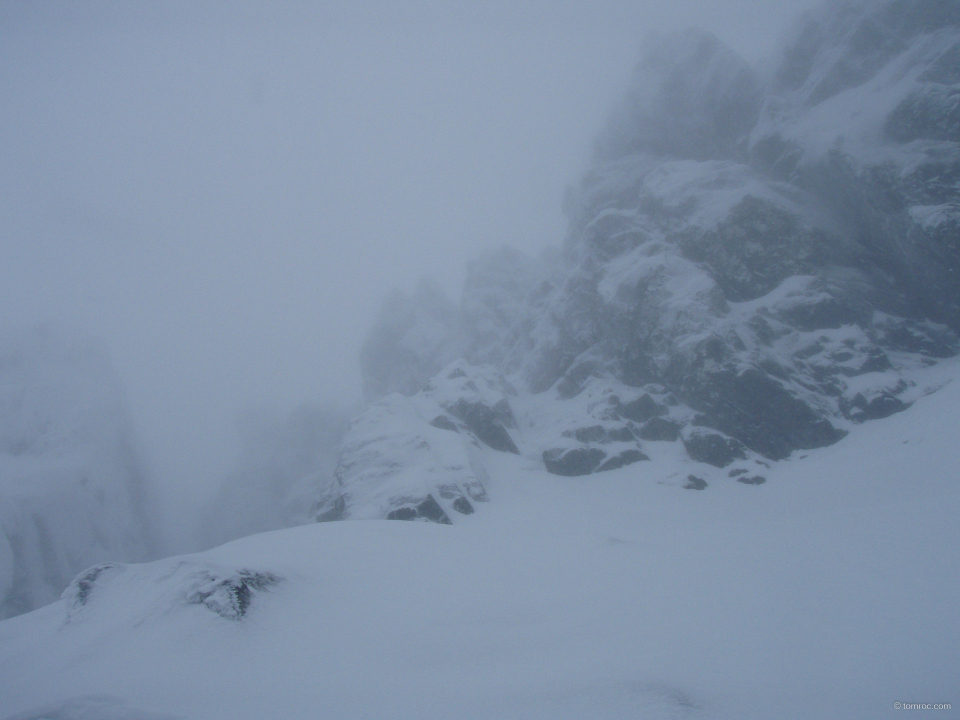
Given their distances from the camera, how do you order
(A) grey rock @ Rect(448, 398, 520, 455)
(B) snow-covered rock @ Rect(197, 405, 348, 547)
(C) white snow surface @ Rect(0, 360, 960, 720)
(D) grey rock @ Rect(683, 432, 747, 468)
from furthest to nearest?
(B) snow-covered rock @ Rect(197, 405, 348, 547)
(A) grey rock @ Rect(448, 398, 520, 455)
(D) grey rock @ Rect(683, 432, 747, 468)
(C) white snow surface @ Rect(0, 360, 960, 720)

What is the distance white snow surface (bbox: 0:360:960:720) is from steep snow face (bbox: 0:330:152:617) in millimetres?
60182

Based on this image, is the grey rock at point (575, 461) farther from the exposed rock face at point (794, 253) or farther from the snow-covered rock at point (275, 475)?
the snow-covered rock at point (275, 475)

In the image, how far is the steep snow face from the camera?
191 feet

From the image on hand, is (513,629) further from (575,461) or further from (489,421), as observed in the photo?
(489,421)

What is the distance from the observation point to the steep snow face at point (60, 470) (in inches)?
2288

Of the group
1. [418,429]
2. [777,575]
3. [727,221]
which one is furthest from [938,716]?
[727,221]

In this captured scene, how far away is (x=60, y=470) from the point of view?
66562mm

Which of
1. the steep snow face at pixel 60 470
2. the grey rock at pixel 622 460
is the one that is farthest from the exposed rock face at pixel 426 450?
the steep snow face at pixel 60 470

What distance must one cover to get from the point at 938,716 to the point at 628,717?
4655mm

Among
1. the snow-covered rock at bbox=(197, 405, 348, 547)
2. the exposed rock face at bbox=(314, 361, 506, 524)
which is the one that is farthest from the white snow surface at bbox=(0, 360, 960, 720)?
the snow-covered rock at bbox=(197, 405, 348, 547)

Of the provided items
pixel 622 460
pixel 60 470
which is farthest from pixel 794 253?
pixel 60 470

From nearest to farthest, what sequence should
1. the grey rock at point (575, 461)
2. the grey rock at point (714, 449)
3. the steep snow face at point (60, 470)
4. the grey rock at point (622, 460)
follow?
the grey rock at point (714, 449) → the grey rock at point (622, 460) → the grey rock at point (575, 461) → the steep snow face at point (60, 470)

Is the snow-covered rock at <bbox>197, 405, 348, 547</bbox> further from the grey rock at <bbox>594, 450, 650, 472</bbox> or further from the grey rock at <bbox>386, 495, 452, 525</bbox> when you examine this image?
the grey rock at <bbox>594, 450, 650, 472</bbox>

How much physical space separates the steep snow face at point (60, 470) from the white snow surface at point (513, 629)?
60.2m
